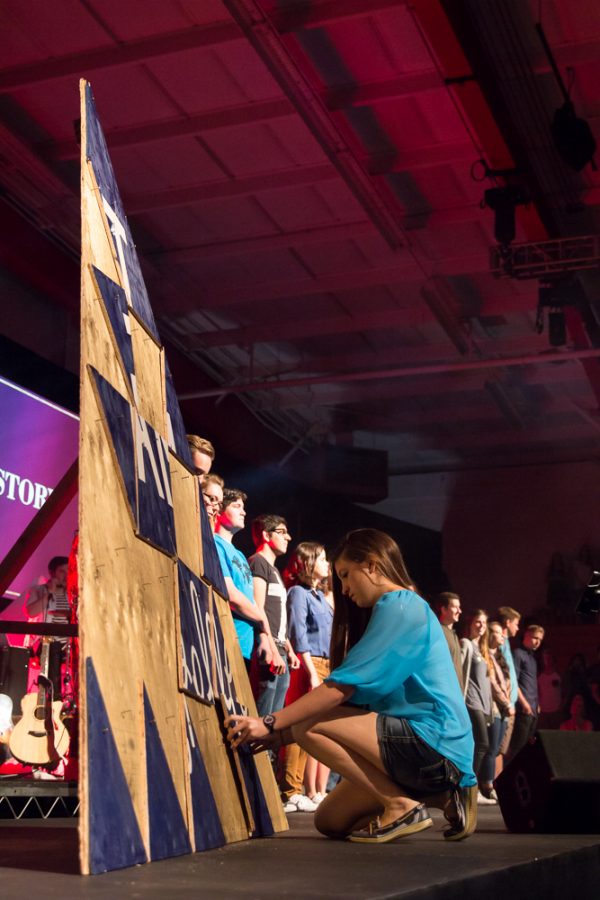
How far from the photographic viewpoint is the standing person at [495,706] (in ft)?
22.9

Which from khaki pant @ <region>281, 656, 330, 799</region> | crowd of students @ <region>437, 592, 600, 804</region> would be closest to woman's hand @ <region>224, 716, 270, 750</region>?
khaki pant @ <region>281, 656, 330, 799</region>

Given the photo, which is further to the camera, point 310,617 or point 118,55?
point 118,55

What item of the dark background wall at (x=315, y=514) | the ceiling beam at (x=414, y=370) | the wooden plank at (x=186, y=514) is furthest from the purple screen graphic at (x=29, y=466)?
the wooden plank at (x=186, y=514)

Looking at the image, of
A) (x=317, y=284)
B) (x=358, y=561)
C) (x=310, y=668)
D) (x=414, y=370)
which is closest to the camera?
(x=358, y=561)

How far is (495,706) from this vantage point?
758 cm

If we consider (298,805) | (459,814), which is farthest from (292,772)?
(459,814)

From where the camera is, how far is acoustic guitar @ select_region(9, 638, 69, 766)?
4379 millimetres

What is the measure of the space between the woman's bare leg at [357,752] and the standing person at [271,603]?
1501mm

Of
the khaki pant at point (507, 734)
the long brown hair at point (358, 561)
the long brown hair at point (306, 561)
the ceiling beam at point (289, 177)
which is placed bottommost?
the khaki pant at point (507, 734)

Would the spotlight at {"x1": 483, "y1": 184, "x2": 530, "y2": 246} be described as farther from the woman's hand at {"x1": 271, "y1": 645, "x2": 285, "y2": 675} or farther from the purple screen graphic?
the woman's hand at {"x1": 271, "y1": 645, "x2": 285, "y2": 675}

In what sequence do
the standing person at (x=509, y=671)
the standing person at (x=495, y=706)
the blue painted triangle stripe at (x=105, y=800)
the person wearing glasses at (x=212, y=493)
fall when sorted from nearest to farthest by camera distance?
1. the blue painted triangle stripe at (x=105, y=800)
2. the person wearing glasses at (x=212, y=493)
3. the standing person at (x=495, y=706)
4. the standing person at (x=509, y=671)

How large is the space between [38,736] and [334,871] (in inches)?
106

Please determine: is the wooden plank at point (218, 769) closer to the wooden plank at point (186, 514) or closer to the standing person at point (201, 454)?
the wooden plank at point (186, 514)

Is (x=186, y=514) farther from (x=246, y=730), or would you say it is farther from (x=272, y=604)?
(x=272, y=604)
